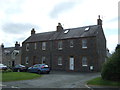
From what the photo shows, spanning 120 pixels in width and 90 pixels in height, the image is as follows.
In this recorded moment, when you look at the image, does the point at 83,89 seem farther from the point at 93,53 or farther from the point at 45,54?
the point at 45,54

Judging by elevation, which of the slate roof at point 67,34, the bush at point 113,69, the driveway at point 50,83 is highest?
the slate roof at point 67,34

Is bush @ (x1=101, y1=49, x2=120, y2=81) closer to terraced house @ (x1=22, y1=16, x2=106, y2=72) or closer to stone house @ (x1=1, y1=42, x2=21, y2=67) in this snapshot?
terraced house @ (x1=22, y1=16, x2=106, y2=72)

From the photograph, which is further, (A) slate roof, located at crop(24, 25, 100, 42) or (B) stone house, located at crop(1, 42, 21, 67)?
(B) stone house, located at crop(1, 42, 21, 67)

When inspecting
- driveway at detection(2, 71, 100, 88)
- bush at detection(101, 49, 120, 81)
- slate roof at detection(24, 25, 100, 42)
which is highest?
slate roof at detection(24, 25, 100, 42)

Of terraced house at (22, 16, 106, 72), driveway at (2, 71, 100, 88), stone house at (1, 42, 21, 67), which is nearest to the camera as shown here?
driveway at (2, 71, 100, 88)

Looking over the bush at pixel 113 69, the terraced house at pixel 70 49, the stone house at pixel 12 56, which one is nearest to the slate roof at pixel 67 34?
the terraced house at pixel 70 49

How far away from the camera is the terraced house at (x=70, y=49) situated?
2802 cm

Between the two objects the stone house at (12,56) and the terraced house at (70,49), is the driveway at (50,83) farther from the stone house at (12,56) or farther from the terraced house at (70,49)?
the stone house at (12,56)

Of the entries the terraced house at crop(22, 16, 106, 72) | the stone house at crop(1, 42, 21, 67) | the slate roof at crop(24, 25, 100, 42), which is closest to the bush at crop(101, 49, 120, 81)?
the terraced house at crop(22, 16, 106, 72)

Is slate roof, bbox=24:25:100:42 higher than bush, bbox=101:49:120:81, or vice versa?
slate roof, bbox=24:25:100:42

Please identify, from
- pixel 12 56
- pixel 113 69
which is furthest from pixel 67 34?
pixel 12 56

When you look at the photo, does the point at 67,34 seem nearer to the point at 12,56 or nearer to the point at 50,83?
the point at 50,83

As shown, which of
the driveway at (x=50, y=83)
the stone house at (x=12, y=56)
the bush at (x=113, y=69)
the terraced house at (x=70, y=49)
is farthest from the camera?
the stone house at (x=12, y=56)

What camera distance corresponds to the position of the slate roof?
97.5 feet
